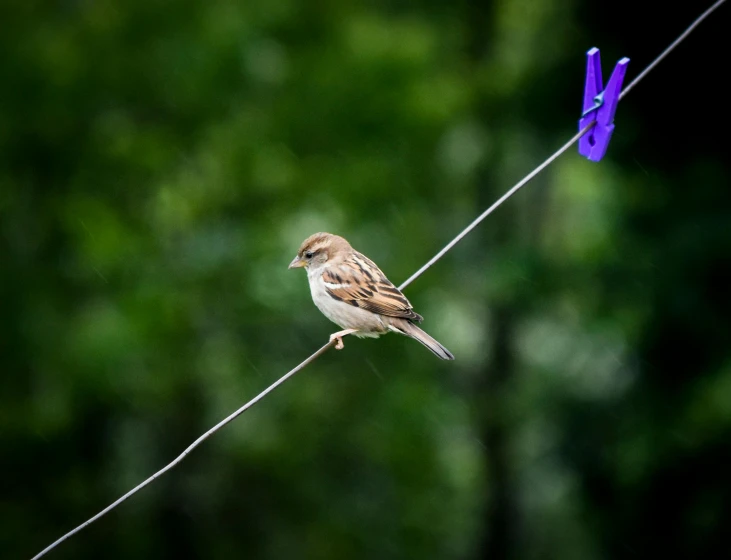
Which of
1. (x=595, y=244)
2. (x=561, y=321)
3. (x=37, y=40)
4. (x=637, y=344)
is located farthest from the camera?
(x=561, y=321)

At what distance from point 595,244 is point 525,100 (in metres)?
1.91

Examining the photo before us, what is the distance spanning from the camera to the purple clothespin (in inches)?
150

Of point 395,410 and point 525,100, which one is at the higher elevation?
point 525,100

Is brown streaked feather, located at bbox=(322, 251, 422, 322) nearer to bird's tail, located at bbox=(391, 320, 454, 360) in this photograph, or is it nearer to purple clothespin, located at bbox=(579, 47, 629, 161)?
bird's tail, located at bbox=(391, 320, 454, 360)

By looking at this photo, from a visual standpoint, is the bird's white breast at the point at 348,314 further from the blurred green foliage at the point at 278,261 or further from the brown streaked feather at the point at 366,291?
the blurred green foliage at the point at 278,261

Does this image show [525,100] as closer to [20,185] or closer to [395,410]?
[395,410]

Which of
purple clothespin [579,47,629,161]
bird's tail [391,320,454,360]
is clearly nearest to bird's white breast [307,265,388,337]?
bird's tail [391,320,454,360]

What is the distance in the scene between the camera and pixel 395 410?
36.3ft

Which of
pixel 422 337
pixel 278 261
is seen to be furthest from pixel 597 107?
pixel 278 261

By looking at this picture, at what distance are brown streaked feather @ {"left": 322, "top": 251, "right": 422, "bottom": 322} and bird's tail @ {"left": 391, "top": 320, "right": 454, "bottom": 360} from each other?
6cm

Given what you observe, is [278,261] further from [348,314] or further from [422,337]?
[422,337]

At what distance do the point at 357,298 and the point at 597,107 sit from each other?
200cm

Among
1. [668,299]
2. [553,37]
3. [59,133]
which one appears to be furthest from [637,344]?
[59,133]

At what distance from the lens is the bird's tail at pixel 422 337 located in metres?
4.88
